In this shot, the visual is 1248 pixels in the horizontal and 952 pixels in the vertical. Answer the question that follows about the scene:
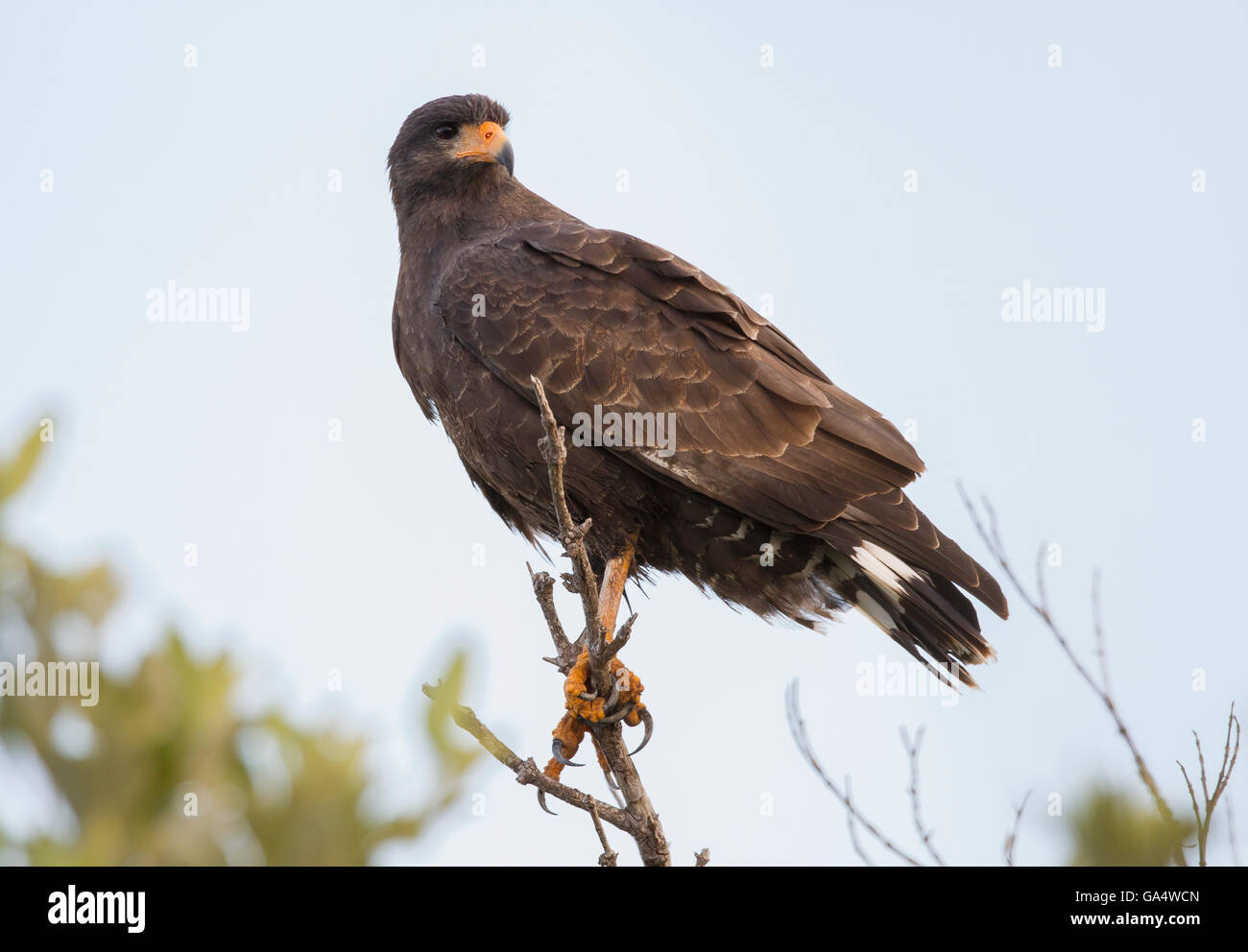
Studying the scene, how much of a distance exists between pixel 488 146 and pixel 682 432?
86.1 inches

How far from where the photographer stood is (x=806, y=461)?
5.89 m

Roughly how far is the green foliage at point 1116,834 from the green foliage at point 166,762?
228 cm

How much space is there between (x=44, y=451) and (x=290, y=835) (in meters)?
0.99

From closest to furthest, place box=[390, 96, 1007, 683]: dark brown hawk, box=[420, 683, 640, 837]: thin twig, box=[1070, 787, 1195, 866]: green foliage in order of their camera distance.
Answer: box=[1070, 787, 1195, 866]: green foliage
box=[420, 683, 640, 837]: thin twig
box=[390, 96, 1007, 683]: dark brown hawk

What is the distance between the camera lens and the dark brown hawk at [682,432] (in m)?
5.76

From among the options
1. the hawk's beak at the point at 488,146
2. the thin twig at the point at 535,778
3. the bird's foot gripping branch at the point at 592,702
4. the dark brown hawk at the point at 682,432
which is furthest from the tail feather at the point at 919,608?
the hawk's beak at the point at 488,146

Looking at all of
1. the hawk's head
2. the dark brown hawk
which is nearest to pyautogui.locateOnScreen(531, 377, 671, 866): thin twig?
the dark brown hawk

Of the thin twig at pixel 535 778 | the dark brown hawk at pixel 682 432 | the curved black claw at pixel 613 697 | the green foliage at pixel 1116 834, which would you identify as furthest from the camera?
the dark brown hawk at pixel 682 432

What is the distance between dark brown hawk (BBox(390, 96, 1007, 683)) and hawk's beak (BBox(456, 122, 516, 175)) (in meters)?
0.68

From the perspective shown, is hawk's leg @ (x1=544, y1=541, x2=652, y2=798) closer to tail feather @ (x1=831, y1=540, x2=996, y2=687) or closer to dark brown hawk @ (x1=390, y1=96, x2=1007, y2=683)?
dark brown hawk @ (x1=390, y1=96, x2=1007, y2=683)

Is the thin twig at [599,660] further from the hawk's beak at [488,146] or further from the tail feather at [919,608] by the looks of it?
the hawk's beak at [488,146]

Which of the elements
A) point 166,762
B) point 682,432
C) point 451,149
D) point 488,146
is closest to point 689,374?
point 682,432

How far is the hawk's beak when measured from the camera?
276 inches
